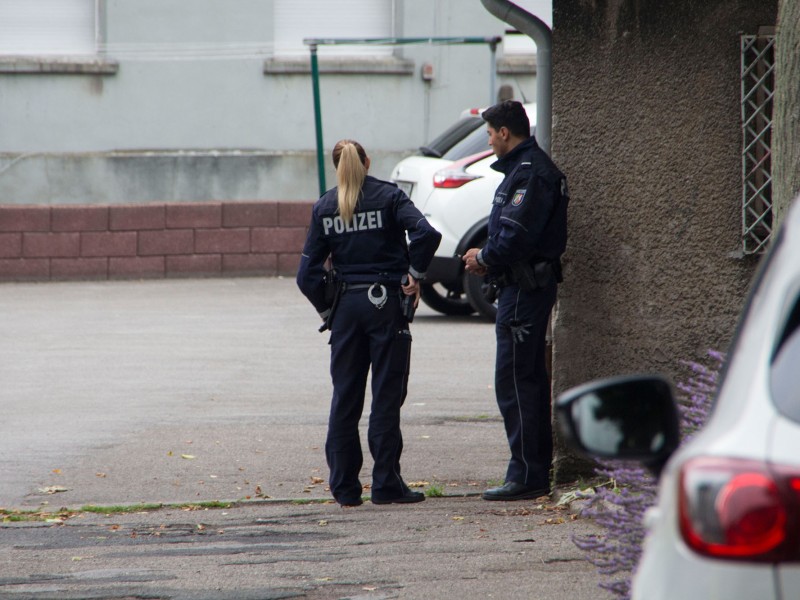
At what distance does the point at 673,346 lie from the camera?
664 cm

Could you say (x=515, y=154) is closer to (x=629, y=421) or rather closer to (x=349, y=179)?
(x=349, y=179)

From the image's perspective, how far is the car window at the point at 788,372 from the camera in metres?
2.25

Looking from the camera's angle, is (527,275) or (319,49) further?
(319,49)

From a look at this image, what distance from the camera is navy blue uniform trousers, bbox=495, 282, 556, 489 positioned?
21.8 feet

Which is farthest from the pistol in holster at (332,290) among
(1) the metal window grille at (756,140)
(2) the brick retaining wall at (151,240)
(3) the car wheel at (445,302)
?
(2) the brick retaining wall at (151,240)

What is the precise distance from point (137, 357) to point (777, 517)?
32.9 feet

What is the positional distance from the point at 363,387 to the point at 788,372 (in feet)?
15.1

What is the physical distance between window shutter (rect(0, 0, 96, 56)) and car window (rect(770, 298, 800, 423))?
17.2 metres

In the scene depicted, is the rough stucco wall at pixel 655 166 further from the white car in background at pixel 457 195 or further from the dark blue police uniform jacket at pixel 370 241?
the white car in background at pixel 457 195

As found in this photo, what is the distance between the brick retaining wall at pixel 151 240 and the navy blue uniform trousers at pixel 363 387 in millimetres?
11537

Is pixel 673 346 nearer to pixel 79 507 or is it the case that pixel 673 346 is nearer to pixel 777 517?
pixel 79 507

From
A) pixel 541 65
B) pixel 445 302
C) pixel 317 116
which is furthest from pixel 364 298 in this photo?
pixel 317 116

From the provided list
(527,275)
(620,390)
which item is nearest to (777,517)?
(620,390)

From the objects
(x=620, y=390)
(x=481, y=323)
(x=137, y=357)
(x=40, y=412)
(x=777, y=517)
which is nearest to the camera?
(x=777, y=517)
